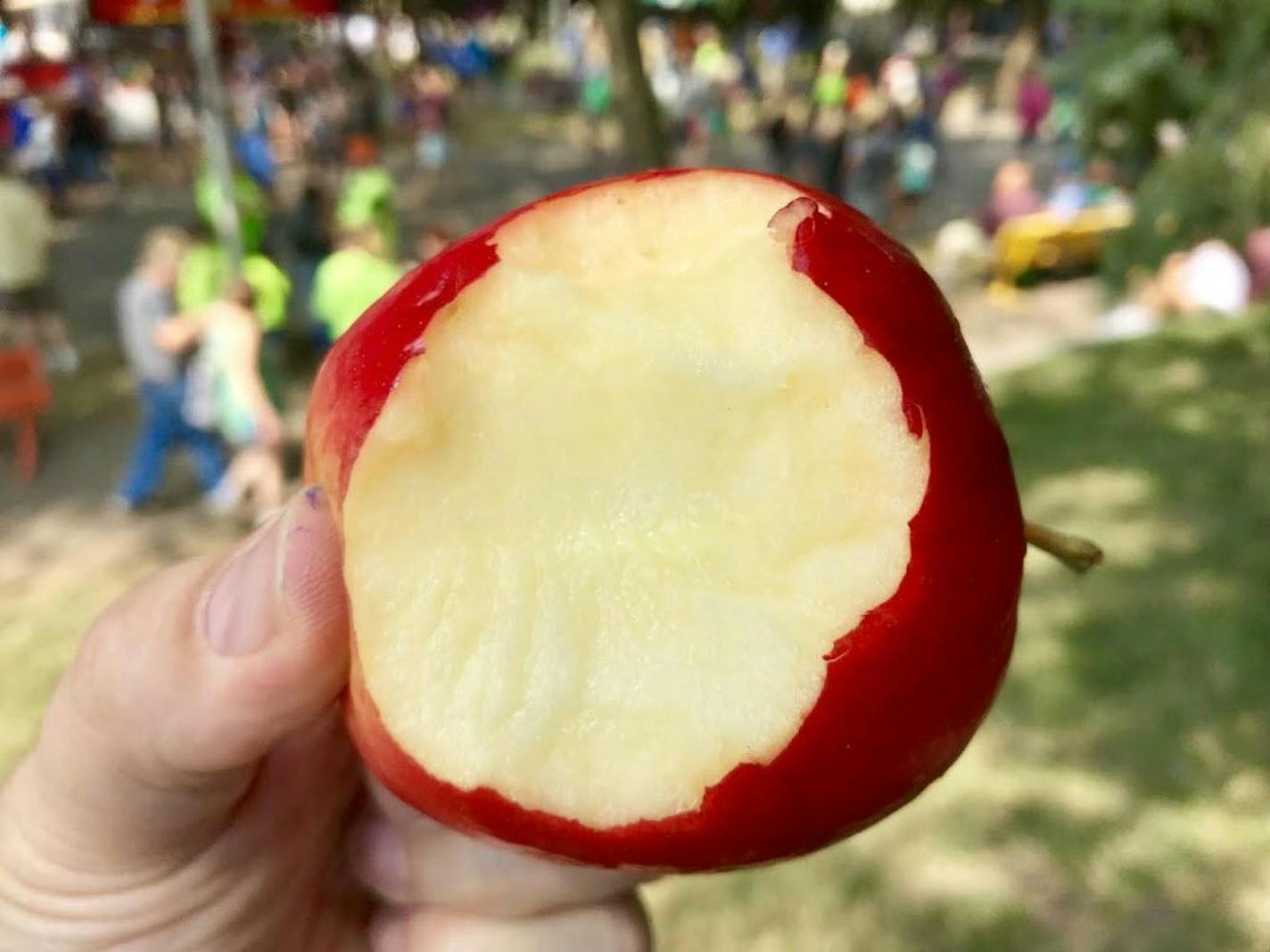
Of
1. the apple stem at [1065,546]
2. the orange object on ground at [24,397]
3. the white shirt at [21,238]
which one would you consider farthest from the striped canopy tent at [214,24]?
the apple stem at [1065,546]

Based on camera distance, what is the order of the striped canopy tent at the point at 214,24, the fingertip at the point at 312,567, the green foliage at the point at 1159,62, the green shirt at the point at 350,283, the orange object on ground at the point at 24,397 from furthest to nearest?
the orange object on ground at the point at 24,397 → the striped canopy tent at the point at 214,24 → the green shirt at the point at 350,283 → the green foliage at the point at 1159,62 → the fingertip at the point at 312,567

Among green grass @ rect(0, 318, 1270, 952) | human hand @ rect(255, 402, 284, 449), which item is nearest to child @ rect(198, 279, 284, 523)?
human hand @ rect(255, 402, 284, 449)

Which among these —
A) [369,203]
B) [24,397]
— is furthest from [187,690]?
[24,397]

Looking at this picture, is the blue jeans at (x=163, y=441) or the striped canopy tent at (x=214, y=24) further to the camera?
the striped canopy tent at (x=214, y=24)

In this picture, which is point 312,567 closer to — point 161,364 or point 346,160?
point 161,364

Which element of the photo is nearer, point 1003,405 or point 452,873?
point 452,873

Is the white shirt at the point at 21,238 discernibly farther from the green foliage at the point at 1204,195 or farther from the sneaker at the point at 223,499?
the green foliage at the point at 1204,195
